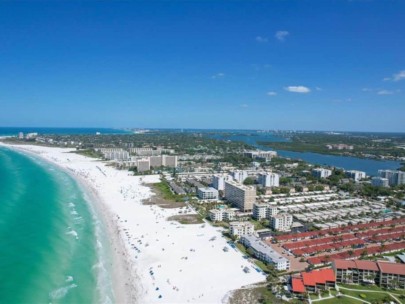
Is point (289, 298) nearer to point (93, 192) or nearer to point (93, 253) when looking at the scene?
point (93, 253)

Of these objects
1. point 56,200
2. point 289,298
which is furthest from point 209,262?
point 56,200

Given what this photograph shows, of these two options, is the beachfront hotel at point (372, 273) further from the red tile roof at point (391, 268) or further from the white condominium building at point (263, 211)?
the white condominium building at point (263, 211)

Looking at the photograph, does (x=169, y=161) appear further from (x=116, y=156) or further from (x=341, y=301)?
(x=341, y=301)

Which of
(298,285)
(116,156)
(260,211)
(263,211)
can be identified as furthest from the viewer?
(116,156)

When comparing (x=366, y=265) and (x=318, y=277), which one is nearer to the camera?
(x=318, y=277)

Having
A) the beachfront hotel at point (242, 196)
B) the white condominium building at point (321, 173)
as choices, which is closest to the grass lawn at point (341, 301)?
the beachfront hotel at point (242, 196)

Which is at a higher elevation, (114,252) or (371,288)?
(114,252)

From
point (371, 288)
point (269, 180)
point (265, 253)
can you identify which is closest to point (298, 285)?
point (265, 253)
